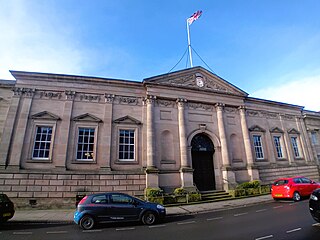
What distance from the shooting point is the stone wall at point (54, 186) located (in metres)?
11.9

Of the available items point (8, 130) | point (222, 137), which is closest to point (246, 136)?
point (222, 137)

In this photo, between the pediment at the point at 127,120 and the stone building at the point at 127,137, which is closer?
the stone building at the point at 127,137

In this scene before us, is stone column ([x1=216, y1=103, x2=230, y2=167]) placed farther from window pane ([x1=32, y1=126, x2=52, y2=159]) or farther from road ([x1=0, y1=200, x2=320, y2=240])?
window pane ([x1=32, y1=126, x2=52, y2=159])

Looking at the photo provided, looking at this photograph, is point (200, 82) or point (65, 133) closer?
point (65, 133)

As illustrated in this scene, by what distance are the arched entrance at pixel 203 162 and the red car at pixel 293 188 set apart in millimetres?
4971

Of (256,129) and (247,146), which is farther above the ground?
(256,129)

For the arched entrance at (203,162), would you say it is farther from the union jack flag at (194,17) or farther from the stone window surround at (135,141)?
the union jack flag at (194,17)

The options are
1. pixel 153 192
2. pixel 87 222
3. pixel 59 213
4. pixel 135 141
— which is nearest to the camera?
pixel 87 222

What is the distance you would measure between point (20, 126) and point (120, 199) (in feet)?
34.0

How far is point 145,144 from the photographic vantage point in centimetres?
1502

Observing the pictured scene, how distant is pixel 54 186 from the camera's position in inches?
489

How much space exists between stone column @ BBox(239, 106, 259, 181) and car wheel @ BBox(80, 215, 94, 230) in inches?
576

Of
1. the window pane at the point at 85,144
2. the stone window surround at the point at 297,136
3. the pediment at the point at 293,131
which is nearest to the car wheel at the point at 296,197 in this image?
the stone window surround at the point at 297,136

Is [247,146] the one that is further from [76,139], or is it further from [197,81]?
[76,139]
